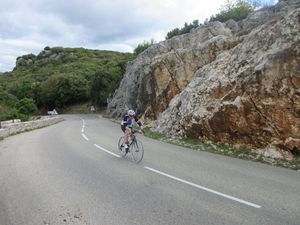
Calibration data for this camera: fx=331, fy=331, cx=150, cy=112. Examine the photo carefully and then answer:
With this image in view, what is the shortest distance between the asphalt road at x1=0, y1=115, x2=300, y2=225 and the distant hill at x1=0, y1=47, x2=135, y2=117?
43.7 metres

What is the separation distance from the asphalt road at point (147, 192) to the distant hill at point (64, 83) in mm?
43738

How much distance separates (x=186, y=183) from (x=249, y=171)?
2.39 metres

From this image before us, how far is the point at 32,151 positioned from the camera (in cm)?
1332

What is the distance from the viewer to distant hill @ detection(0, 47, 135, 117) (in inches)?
2466

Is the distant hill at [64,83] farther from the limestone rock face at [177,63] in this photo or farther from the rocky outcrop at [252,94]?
the rocky outcrop at [252,94]

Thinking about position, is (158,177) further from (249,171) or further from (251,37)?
(251,37)

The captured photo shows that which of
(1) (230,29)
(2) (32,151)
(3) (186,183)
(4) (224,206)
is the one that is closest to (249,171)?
(3) (186,183)

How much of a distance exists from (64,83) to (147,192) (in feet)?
264

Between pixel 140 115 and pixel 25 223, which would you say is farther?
pixel 140 115

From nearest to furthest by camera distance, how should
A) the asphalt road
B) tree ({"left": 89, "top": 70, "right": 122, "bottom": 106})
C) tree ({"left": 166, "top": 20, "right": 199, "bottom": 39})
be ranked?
the asphalt road → tree ({"left": 166, "top": 20, "right": 199, "bottom": 39}) → tree ({"left": 89, "top": 70, "right": 122, "bottom": 106})

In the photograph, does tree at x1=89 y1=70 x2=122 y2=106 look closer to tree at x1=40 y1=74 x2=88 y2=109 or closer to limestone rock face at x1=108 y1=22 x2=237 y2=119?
tree at x1=40 y1=74 x2=88 y2=109

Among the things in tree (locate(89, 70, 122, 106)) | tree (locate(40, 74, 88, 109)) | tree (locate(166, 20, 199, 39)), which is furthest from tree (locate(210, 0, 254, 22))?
tree (locate(40, 74, 88, 109))

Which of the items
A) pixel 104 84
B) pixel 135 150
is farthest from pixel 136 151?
pixel 104 84

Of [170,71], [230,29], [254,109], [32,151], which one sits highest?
[230,29]
